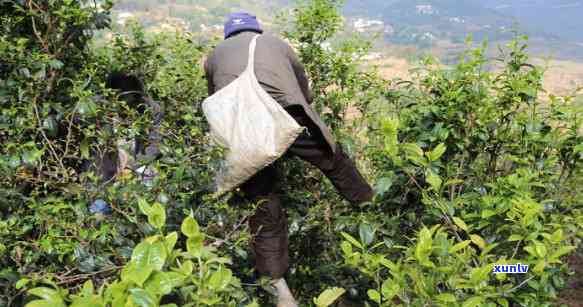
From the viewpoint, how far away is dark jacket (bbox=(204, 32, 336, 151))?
238cm

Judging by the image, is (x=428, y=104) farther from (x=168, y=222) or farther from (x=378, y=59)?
(x=168, y=222)

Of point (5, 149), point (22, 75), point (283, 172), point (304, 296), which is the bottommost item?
point (304, 296)

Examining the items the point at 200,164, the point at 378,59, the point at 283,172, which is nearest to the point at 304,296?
the point at 283,172

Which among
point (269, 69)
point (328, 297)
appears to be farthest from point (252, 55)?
point (328, 297)

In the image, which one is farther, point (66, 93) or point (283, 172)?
point (283, 172)

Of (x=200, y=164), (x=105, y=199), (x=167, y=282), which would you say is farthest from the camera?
(x=200, y=164)

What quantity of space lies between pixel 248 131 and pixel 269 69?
1.28 feet

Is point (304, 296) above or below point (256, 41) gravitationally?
below

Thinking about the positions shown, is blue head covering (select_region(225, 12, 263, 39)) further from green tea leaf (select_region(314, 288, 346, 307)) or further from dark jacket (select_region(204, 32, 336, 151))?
green tea leaf (select_region(314, 288, 346, 307))

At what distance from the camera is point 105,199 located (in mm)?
1916

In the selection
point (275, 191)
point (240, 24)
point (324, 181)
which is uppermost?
point (240, 24)

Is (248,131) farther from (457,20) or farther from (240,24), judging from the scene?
(457,20)

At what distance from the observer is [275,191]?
2.49 meters

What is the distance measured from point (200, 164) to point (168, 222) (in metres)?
0.29
